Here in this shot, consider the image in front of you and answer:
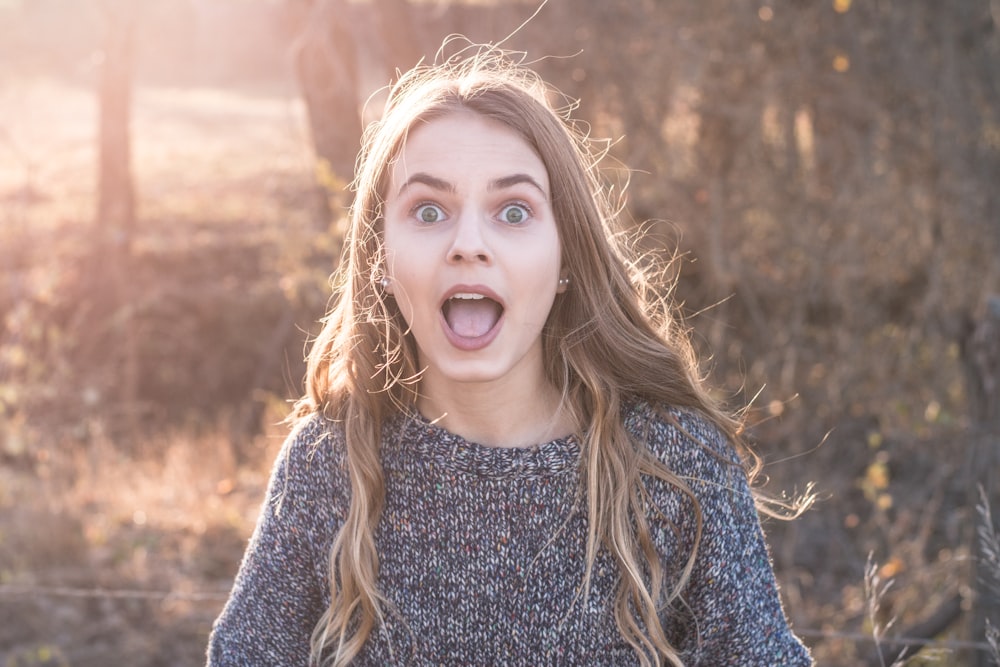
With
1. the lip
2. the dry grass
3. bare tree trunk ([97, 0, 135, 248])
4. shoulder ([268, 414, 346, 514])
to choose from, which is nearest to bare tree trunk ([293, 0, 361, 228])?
the dry grass

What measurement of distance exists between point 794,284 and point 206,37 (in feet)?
36.1

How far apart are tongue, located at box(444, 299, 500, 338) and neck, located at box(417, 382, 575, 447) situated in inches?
6.5

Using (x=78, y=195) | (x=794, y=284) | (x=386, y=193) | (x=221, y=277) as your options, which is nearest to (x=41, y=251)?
(x=221, y=277)

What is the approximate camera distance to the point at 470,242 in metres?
1.65

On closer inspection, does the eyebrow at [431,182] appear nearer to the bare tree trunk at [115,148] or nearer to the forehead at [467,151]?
the forehead at [467,151]

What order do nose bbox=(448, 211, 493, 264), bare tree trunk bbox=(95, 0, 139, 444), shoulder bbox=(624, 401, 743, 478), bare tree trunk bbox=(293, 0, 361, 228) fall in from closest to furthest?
nose bbox=(448, 211, 493, 264), shoulder bbox=(624, 401, 743, 478), bare tree trunk bbox=(293, 0, 361, 228), bare tree trunk bbox=(95, 0, 139, 444)

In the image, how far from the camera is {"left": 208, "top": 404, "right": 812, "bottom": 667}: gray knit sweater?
173cm

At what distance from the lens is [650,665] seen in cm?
172

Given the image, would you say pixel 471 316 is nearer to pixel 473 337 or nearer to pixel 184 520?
pixel 473 337

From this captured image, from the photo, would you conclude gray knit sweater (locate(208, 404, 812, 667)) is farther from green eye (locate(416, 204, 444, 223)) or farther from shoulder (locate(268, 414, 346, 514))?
green eye (locate(416, 204, 444, 223))

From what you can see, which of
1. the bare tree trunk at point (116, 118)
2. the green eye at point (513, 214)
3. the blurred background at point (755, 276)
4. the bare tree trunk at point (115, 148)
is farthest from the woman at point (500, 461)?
the bare tree trunk at point (116, 118)

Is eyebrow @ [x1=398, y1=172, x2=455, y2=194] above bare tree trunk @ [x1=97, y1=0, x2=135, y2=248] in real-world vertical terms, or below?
below

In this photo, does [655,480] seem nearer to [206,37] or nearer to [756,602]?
[756,602]

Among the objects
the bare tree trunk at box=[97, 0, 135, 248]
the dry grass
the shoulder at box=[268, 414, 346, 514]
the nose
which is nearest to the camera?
the nose
